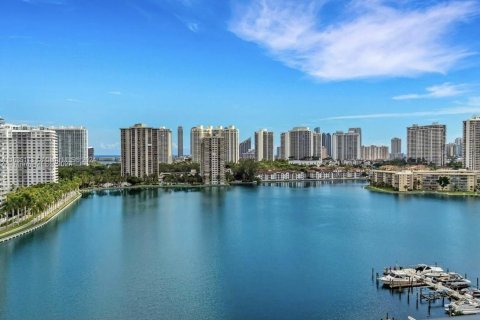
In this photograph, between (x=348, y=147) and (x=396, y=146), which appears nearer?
(x=348, y=147)

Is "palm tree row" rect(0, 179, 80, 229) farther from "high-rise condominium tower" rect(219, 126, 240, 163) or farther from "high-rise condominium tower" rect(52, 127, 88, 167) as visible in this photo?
"high-rise condominium tower" rect(219, 126, 240, 163)

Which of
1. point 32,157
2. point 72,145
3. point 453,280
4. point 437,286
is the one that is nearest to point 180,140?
point 72,145

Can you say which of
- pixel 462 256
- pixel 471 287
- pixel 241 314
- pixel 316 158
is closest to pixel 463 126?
pixel 316 158

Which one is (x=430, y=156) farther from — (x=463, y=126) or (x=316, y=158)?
(x=316, y=158)

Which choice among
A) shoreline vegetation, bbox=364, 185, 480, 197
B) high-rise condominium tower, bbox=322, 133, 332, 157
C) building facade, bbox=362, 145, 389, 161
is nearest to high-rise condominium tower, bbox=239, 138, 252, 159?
high-rise condominium tower, bbox=322, 133, 332, 157

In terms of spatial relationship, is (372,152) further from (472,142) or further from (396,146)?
(472,142)

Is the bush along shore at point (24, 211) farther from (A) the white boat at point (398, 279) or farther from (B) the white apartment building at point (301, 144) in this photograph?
(B) the white apartment building at point (301, 144)
